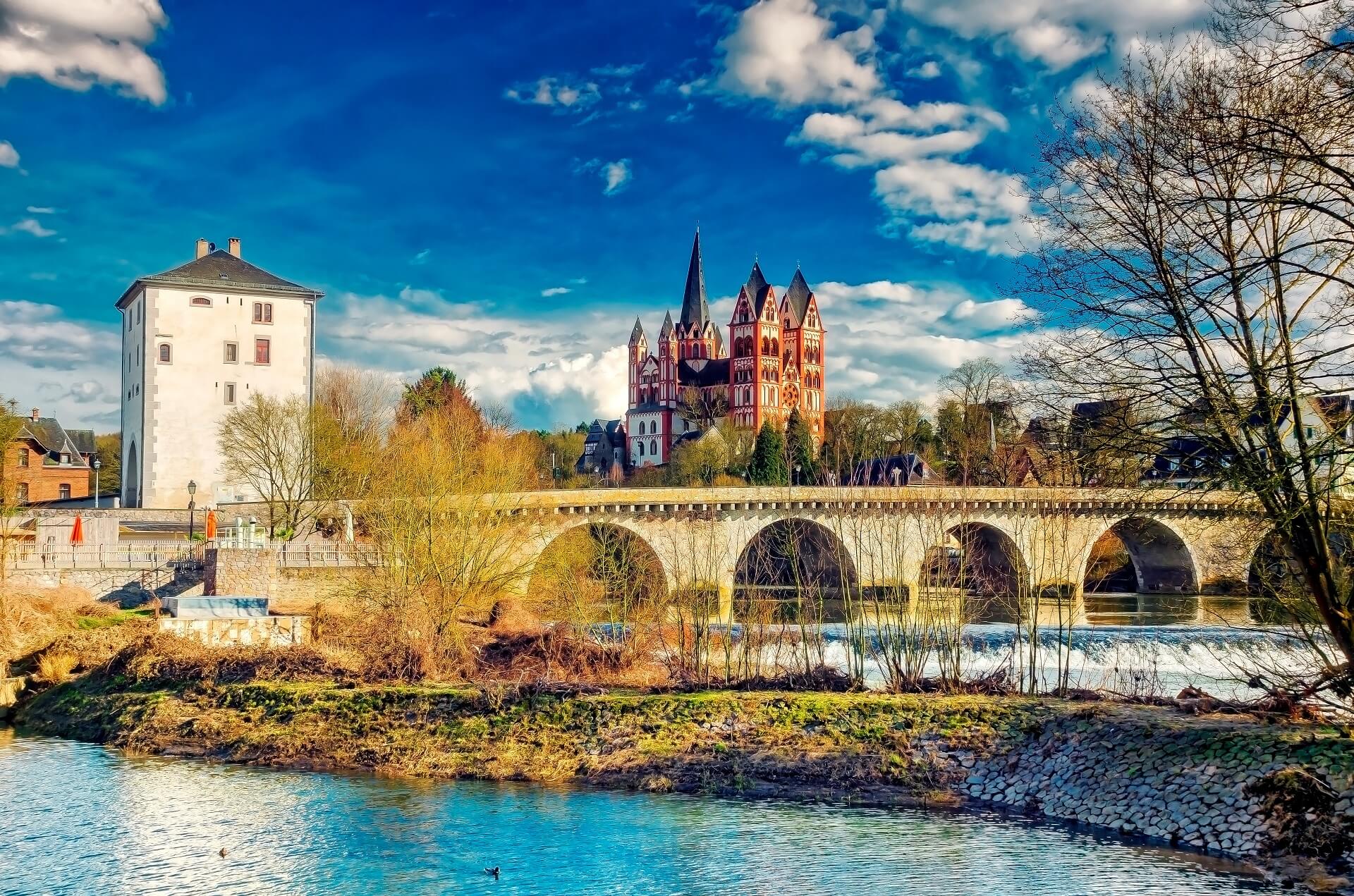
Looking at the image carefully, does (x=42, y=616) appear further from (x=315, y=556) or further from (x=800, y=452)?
(x=800, y=452)

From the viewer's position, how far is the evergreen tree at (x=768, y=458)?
80.6 meters

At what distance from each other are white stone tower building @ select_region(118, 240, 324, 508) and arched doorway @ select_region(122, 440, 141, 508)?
111 millimetres

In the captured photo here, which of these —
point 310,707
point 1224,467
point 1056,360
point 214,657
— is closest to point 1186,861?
point 1224,467

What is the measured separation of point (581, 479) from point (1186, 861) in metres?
73.5

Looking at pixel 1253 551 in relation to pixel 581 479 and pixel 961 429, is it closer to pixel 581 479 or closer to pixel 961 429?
pixel 961 429

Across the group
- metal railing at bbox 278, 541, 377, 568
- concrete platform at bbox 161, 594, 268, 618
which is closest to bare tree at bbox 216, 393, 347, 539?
metal railing at bbox 278, 541, 377, 568

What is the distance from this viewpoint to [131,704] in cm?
2088

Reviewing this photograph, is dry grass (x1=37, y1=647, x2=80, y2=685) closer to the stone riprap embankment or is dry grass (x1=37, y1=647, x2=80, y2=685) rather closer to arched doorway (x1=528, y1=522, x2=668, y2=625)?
arched doorway (x1=528, y1=522, x2=668, y2=625)

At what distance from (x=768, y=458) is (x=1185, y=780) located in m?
69.8

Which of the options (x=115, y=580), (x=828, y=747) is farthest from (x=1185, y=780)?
(x=115, y=580)

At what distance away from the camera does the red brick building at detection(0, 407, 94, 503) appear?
64812 mm

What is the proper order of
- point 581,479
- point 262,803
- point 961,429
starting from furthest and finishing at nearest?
point 581,479
point 961,429
point 262,803

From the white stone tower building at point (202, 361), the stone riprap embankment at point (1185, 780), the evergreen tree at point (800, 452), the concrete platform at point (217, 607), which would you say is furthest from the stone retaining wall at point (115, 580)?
the evergreen tree at point (800, 452)

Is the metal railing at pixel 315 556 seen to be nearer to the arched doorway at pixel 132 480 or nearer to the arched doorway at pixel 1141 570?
the arched doorway at pixel 132 480
